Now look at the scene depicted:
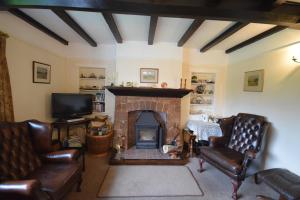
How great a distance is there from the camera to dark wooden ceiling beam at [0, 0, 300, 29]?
1843 mm

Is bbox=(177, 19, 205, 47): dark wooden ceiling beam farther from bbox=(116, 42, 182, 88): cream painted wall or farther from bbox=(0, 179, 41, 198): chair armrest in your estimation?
bbox=(0, 179, 41, 198): chair armrest

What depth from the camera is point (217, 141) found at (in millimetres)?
3076

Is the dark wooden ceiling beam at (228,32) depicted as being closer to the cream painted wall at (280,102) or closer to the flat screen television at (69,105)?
the cream painted wall at (280,102)

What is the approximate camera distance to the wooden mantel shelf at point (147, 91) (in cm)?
369

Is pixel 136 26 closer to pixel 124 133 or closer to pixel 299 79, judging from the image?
pixel 124 133

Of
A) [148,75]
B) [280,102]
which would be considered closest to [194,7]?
[280,102]

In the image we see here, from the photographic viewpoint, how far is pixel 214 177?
9.34 feet

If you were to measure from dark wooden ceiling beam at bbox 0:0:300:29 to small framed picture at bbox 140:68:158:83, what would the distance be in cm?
200

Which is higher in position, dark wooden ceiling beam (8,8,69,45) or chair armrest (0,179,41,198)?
dark wooden ceiling beam (8,8,69,45)

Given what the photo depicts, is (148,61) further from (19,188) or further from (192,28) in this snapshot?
(19,188)

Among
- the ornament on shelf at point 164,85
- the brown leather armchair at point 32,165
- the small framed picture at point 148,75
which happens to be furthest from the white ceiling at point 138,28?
the brown leather armchair at point 32,165

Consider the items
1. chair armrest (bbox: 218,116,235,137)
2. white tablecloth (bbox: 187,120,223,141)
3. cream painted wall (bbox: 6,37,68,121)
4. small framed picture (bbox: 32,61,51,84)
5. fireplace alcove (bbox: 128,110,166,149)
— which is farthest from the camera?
fireplace alcove (bbox: 128,110,166,149)

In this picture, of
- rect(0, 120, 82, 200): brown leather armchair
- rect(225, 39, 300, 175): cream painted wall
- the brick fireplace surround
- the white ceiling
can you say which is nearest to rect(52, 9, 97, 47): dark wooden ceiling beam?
the white ceiling

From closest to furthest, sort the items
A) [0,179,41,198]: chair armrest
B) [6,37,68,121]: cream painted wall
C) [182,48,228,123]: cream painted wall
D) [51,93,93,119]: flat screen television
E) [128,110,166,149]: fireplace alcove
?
[0,179,41,198]: chair armrest → [6,37,68,121]: cream painted wall → [51,93,93,119]: flat screen television → [128,110,166,149]: fireplace alcove → [182,48,228,123]: cream painted wall
